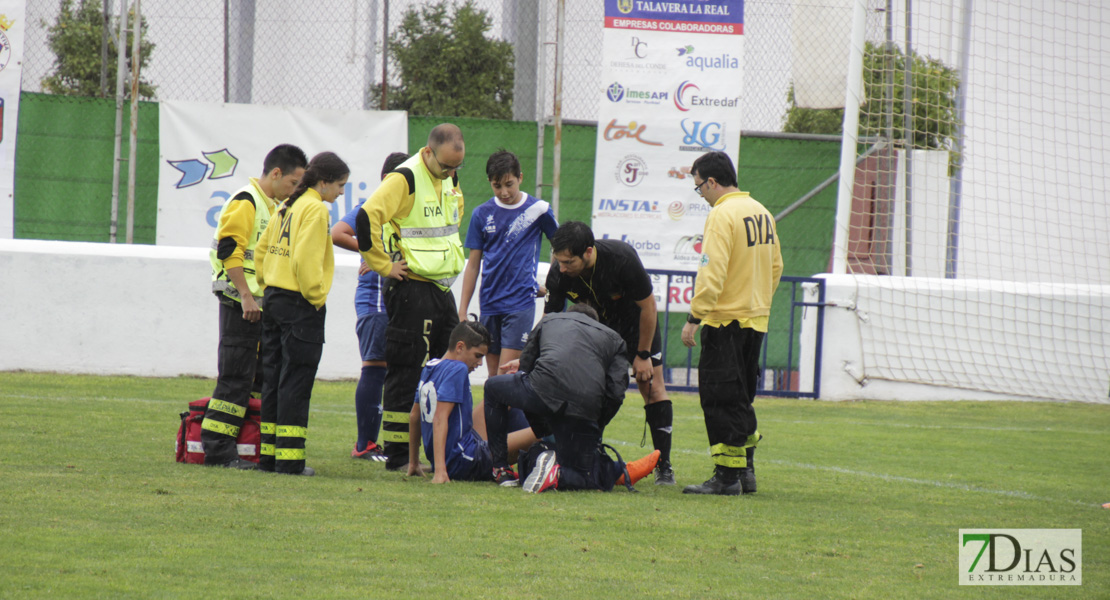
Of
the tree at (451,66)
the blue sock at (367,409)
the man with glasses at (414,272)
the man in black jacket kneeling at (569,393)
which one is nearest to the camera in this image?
the man in black jacket kneeling at (569,393)

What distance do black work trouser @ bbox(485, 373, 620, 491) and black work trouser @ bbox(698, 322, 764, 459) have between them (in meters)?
0.61

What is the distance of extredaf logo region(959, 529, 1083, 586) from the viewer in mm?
4297

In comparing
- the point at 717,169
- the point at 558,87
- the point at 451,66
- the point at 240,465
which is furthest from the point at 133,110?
the point at 717,169

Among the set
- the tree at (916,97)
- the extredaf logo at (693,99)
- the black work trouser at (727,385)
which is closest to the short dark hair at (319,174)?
the black work trouser at (727,385)

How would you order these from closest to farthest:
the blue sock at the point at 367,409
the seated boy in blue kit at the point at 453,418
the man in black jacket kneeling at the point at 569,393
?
the man in black jacket kneeling at the point at 569,393
the seated boy in blue kit at the point at 453,418
the blue sock at the point at 367,409

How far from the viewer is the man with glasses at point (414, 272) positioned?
648 cm

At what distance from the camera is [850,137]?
38.2 ft

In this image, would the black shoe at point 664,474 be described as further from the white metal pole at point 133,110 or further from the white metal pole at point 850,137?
the white metal pole at point 133,110

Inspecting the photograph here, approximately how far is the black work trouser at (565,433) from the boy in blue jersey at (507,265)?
102cm

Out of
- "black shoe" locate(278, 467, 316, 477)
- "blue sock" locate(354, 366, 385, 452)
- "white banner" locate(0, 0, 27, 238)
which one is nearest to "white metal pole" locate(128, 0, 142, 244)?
"white banner" locate(0, 0, 27, 238)

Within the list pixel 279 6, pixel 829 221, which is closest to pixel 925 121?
pixel 829 221

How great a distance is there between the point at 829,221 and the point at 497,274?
24.1 ft

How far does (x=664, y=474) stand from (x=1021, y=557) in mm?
2309

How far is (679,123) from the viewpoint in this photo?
41.4 ft
